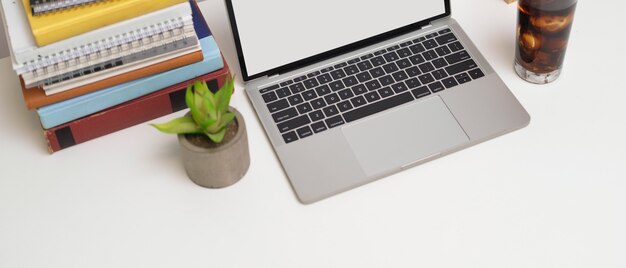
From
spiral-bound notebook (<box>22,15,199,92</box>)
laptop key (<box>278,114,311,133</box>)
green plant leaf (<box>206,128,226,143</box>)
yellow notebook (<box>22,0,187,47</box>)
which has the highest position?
yellow notebook (<box>22,0,187,47</box>)

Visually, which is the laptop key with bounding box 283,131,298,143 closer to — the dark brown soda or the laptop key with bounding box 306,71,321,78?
the laptop key with bounding box 306,71,321,78

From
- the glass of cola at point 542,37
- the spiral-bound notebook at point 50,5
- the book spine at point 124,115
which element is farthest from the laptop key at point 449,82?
the spiral-bound notebook at point 50,5

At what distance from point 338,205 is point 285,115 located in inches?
6.2

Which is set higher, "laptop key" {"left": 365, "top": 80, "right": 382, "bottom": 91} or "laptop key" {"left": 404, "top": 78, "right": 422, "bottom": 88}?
"laptop key" {"left": 365, "top": 80, "right": 382, "bottom": 91}

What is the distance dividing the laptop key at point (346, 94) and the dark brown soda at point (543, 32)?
248 mm

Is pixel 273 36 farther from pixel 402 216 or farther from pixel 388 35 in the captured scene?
pixel 402 216

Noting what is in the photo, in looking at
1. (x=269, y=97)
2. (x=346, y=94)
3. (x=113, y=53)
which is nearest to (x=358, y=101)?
(x=346, y=94)

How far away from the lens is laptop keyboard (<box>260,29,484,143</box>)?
3.38 feet

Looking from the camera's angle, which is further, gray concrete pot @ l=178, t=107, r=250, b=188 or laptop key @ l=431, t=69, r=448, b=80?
laptop key @ l=431, t=69, r=448, b=80

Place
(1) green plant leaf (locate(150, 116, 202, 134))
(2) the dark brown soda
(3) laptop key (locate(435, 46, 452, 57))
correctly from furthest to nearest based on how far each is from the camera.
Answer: (3) laptop key (locate(435, 46, 452, 57)) → (2) the dark brown soda → (1) green plant leaf (locate(150, 116, 202, 134))

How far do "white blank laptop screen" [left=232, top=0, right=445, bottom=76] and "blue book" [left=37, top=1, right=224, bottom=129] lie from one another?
5 centimetres

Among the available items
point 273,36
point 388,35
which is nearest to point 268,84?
point 273,36

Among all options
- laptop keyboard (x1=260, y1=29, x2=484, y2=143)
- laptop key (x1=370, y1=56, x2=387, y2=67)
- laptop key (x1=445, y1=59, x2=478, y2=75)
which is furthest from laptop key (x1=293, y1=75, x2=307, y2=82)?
laptop key (x1=445, y1=59, x2=478, y2=75)

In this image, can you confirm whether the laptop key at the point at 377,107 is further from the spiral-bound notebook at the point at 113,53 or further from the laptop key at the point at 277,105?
the spiral-bound notebook at the point at 113,53
